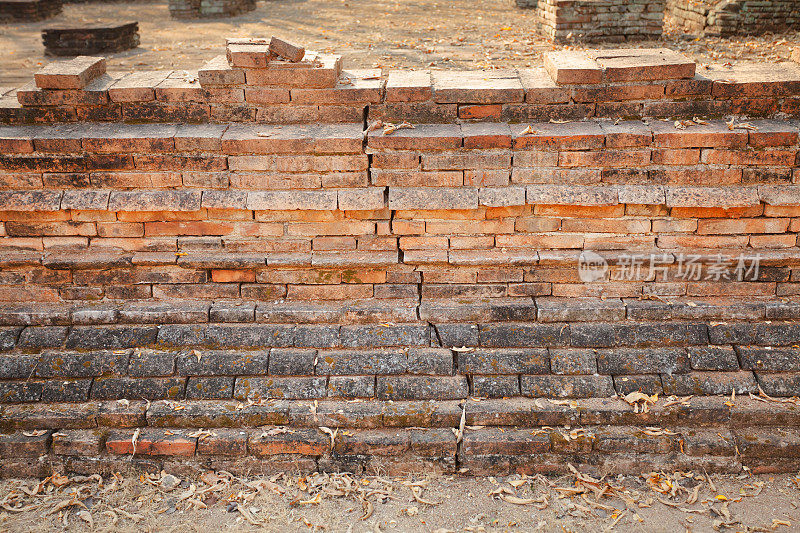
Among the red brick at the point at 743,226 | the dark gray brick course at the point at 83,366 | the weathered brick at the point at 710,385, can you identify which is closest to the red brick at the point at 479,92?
the red brick at the point at 743,226

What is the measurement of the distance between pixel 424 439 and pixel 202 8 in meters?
8.87

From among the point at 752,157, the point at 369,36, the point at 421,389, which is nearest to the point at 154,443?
the point at 421,389

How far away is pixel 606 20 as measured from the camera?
6.88 m

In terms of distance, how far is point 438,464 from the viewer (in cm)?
348

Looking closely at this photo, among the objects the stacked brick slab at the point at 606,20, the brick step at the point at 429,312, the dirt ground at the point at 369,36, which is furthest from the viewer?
the stacked brick slab at the point at 606,20

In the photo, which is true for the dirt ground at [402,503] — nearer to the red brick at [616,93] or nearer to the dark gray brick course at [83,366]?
the dark gray brick course at [83,366]

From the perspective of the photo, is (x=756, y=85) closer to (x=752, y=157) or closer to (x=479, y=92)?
(x=752, y=157)

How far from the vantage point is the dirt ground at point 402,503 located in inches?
127

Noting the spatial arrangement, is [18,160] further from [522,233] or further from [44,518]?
[522,233]

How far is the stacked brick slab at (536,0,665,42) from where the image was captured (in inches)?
269

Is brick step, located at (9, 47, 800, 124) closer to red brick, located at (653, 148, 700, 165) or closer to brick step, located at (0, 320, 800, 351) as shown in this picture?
red brick, located at (653, 148, 700, 165)

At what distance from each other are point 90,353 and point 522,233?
8.58 ft

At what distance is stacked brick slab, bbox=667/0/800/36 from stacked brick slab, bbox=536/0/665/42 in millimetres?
728

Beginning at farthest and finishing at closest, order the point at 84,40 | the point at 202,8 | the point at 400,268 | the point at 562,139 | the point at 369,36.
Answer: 1. the point at 202,8
2. the point at 369,36
3. the point at 84,40
4. the point at 400,268
5. the point at 562,139
